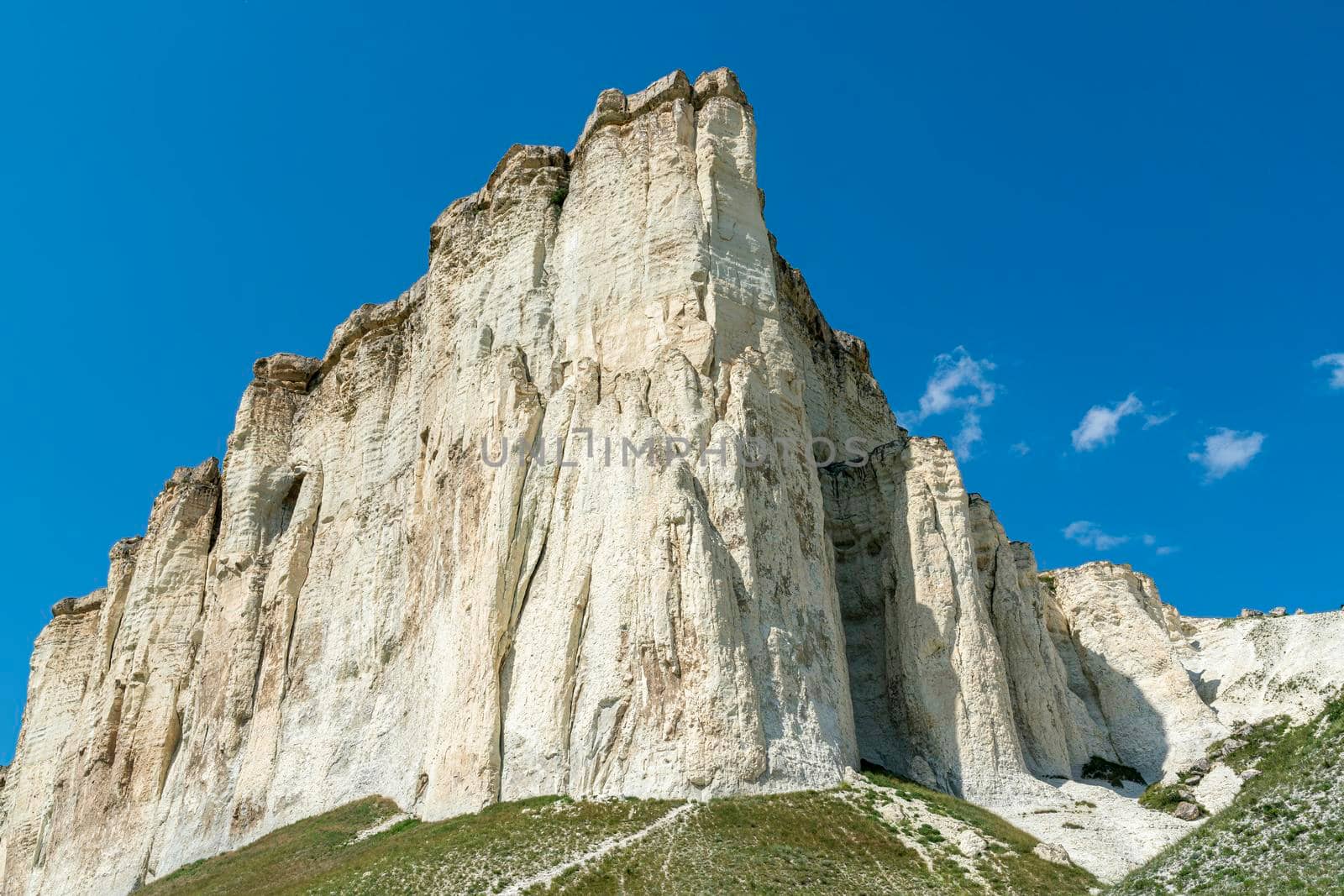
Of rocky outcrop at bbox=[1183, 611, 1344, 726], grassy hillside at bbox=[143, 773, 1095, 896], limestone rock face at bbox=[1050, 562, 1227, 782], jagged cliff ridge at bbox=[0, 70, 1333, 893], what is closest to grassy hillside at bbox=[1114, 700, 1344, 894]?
grassy hillside at bbox=[143, 773, 1095, 896]

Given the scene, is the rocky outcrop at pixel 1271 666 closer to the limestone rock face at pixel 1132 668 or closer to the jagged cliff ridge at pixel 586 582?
the limestone rock face at pixel 1132 668

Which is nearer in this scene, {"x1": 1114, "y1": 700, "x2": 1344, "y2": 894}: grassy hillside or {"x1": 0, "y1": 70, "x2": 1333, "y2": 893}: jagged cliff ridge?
{"x1": 1114, "y1": 700, "x2": 1344, "y2": 894}: grassy hillside

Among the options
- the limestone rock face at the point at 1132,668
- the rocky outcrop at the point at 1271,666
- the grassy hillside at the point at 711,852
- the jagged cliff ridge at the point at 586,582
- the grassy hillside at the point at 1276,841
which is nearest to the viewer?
the grassy hillside at the point at 1276,841

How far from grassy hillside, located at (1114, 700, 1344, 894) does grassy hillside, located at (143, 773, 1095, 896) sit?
289cm

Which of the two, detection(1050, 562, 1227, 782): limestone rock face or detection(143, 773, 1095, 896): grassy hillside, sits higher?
detection(1050, 562, 1227, 782): limestone rock face

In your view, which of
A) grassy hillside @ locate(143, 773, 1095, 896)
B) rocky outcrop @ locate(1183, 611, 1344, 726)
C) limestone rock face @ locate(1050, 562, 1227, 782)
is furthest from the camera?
limestone rock face @ locate(1050, 562, 1227, 782)

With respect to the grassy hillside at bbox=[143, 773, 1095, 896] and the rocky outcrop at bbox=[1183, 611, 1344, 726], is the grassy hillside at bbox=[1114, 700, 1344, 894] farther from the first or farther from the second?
the rocky outcrop at bbox=[1183, 611, 1344, 726]

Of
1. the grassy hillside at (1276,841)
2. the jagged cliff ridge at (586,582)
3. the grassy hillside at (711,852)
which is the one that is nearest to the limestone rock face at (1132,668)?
the jagged cliff ridge at (586,582)

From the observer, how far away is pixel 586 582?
105ft

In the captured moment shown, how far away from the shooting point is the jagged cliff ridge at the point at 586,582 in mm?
30719

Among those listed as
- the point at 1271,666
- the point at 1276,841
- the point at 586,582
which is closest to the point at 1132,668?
the point at 1271,666

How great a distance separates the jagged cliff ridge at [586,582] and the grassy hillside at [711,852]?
1.13 metres

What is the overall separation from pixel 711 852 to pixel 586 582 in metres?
8.70

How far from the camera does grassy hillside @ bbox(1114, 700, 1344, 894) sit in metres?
20.5
